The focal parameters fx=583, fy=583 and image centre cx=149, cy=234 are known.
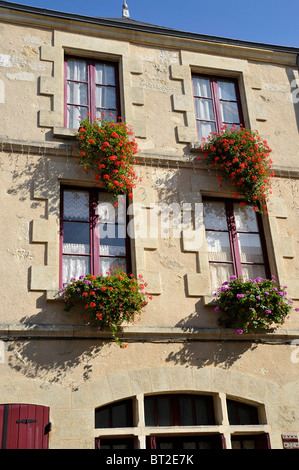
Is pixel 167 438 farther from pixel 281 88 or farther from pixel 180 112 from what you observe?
pixel 281 88

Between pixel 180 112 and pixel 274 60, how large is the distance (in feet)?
6.94

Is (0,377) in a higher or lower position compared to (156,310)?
lower

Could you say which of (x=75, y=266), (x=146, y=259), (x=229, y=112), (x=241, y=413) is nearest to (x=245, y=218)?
(x=146, y=259)

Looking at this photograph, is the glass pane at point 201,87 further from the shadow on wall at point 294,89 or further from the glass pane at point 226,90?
A: the shadow on wall at point 294,89

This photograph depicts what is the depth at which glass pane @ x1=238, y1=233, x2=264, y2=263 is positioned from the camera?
7874 millimetres

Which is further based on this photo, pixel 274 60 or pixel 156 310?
pixel 274 60

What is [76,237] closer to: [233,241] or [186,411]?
[233,241]

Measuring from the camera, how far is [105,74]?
8.71 metres

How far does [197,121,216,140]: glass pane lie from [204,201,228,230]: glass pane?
1103mm

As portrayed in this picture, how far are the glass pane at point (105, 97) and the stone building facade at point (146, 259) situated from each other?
190 millimetres

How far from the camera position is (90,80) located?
8.55 m

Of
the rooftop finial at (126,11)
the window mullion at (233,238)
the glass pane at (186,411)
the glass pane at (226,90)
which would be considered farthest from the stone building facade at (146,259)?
the rooftop finial at (126,11)

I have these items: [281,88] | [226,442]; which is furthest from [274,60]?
[226,442]

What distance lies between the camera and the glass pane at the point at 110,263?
24.0 ft
